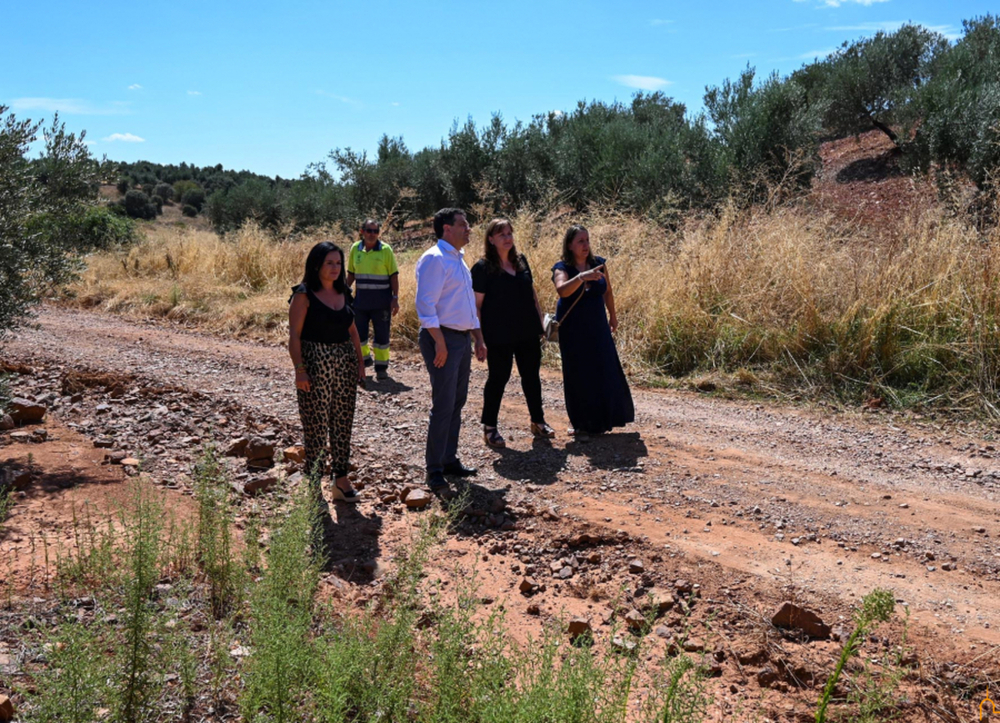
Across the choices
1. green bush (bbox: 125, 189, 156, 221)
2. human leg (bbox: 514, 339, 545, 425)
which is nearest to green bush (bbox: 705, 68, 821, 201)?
human leg (bbox: 514, 339, 545, 425)

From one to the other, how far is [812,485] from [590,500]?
4.89ft

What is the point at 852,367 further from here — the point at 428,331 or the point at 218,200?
the point at 218,200

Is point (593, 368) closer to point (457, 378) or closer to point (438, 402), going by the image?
point (457, 378)

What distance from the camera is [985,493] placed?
204 inches

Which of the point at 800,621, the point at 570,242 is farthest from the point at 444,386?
the point at 800,621

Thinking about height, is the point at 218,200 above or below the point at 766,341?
above

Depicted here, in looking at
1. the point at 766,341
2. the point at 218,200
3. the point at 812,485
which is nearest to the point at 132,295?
the point at 766,341

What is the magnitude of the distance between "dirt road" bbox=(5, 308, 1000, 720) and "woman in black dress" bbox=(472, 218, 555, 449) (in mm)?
A: 496

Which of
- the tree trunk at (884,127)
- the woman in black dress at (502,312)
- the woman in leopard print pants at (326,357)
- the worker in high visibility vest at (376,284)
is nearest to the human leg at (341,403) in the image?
the woman in leopard print pants at (326,357)

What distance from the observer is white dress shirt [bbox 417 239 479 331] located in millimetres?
5371

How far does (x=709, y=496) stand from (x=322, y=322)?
2.74 m

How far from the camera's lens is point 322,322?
510 centimetres

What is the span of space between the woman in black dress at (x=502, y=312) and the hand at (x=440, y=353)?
0.95m

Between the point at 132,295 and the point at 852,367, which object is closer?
the point at 852,367
